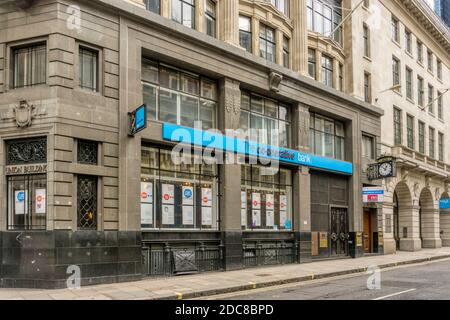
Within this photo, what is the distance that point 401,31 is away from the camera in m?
41.4

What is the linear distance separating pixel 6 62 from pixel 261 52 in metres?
12.3

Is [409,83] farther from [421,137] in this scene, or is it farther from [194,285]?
[194,285]

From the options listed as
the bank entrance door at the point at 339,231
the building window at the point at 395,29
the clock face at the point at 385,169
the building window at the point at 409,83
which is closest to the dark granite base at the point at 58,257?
the bank entrance door at the point at 339,231

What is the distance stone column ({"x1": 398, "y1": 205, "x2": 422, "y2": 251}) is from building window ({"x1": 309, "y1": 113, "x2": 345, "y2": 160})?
38.3ft

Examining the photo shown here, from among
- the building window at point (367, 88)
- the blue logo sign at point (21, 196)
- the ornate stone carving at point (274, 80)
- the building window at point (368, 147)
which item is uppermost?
the building window at point (367, 88)

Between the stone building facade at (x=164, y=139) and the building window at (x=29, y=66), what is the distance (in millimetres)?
40

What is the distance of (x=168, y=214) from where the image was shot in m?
20.9

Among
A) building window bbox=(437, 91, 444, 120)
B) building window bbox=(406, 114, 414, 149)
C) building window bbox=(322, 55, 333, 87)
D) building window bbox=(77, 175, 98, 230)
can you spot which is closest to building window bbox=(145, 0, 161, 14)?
building window bbox=(77, 175, 98, 230)

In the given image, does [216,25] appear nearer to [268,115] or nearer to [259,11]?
[259,11]

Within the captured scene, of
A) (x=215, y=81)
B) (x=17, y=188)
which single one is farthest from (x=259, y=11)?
(x=17, y=188)

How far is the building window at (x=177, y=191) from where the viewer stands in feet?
66.2

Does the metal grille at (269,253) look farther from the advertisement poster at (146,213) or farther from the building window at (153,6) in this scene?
the building window at (153,6)

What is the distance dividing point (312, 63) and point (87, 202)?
1690cm

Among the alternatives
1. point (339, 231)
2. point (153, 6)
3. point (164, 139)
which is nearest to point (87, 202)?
point (164, 139)
